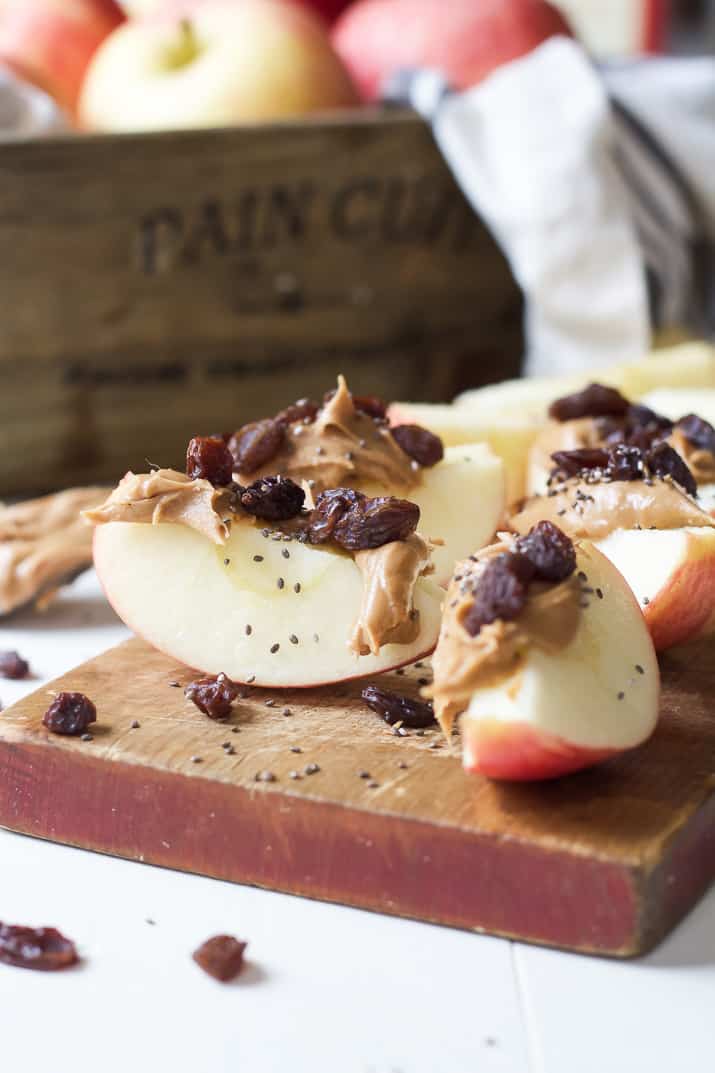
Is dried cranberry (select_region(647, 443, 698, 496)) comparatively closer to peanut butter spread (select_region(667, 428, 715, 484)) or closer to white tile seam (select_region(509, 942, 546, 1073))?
peanut butter spread (select_region(667, 428, 715, 484))

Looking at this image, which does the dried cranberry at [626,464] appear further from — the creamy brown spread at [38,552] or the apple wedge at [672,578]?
the creamy brown spread at [38,552]

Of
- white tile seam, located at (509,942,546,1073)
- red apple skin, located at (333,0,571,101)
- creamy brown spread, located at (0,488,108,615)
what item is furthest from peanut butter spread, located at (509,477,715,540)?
red apple skin, located at (333,0,571,101)

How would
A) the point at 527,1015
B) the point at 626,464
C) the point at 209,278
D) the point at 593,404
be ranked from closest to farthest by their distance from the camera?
1. the point at 527,1015
2. the point at 626,464
3. the point at 593,404
4. the point at 209,278

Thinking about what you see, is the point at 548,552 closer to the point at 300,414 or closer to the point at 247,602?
the point at 247,602

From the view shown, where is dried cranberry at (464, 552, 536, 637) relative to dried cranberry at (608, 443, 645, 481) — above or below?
above

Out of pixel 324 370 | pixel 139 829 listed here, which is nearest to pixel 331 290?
pixel 324 370

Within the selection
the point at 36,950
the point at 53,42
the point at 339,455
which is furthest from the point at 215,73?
the point at 36,950
